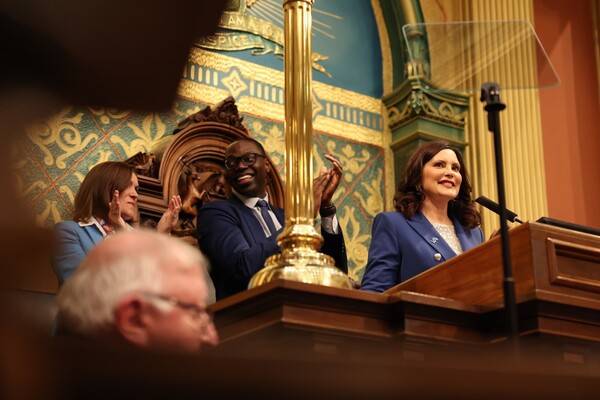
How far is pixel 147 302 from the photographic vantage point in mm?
1099

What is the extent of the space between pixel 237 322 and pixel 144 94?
2.27 m

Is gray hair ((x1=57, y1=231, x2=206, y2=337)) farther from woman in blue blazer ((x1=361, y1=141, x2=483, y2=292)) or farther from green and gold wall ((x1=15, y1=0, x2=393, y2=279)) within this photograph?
green and gold wall ((x1=15, y1=0, x2=393, y2=279))

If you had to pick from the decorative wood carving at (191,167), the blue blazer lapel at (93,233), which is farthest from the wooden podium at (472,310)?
the decorative wood carving at (191,167)

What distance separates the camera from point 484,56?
3615 millimetres

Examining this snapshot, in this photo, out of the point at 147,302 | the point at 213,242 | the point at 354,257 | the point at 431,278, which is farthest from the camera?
Result: the point at 354,257

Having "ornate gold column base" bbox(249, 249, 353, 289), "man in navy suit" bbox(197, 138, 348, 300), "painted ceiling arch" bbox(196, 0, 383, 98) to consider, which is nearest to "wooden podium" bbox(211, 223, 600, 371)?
"ornate gold column base" bbox(249, 249, 353, 289)

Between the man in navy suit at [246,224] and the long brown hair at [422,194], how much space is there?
0.36 m

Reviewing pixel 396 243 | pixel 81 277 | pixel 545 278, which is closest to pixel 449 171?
pixel 396 243

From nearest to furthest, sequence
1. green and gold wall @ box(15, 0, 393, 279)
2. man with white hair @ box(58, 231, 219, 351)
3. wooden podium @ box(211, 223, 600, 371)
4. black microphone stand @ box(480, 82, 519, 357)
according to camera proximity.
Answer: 1. man with white hair @ box(58, 231, 219, 351)
2. black microphone stand @ box(480, 82, 519, 357)
3. wooden podium @ box(211, 223, 600, 371)
4. green and gold wall @ box(15, 0, 393, 279)

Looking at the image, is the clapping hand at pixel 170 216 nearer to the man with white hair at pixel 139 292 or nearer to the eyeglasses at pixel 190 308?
the man with white hair at pixel 139 292

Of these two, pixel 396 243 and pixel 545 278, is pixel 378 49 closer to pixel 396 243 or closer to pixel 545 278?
pixel 396 243

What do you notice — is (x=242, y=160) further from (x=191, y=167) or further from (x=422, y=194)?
(x=191, y=167)

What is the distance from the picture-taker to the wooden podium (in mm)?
2434

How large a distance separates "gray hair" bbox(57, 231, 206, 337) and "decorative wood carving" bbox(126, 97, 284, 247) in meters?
3.25
